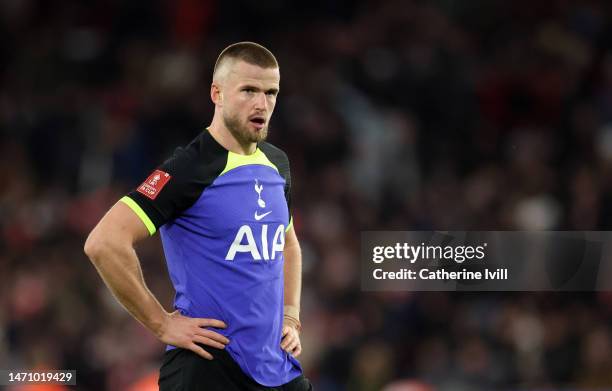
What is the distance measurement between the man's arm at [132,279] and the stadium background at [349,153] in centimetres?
270

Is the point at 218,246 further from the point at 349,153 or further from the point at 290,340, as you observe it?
the point at 349,153

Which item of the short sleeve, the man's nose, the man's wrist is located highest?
the man's nose

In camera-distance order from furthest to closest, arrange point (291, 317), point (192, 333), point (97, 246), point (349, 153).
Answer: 1. point (349, 153)
2. point (291, 317)
3. point (192, 333)
4. point (97, 246)

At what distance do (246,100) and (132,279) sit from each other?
2.12 ft

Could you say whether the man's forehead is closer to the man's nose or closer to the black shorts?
the man's nose

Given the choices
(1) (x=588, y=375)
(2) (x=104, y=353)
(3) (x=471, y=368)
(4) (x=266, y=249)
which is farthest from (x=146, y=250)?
(4) (x=266, y=249)

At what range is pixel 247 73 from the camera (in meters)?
3.35

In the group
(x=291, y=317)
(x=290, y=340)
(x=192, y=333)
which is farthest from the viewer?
(x=291, y=317)

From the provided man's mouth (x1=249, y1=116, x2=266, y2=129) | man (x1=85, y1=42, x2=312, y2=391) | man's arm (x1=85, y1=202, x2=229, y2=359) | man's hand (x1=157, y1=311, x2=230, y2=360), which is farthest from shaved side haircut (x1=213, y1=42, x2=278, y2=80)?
man's hand (x1=157, y1=311, x2=230, y2=360)

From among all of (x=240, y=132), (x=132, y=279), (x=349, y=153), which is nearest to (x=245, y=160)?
(x=240, y=132)

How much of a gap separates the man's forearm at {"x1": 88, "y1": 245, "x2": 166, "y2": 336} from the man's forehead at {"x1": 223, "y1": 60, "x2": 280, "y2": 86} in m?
0.62

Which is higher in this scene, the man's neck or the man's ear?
the man's ear

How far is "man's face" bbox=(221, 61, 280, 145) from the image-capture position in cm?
334

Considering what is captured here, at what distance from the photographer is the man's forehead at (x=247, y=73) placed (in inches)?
132
